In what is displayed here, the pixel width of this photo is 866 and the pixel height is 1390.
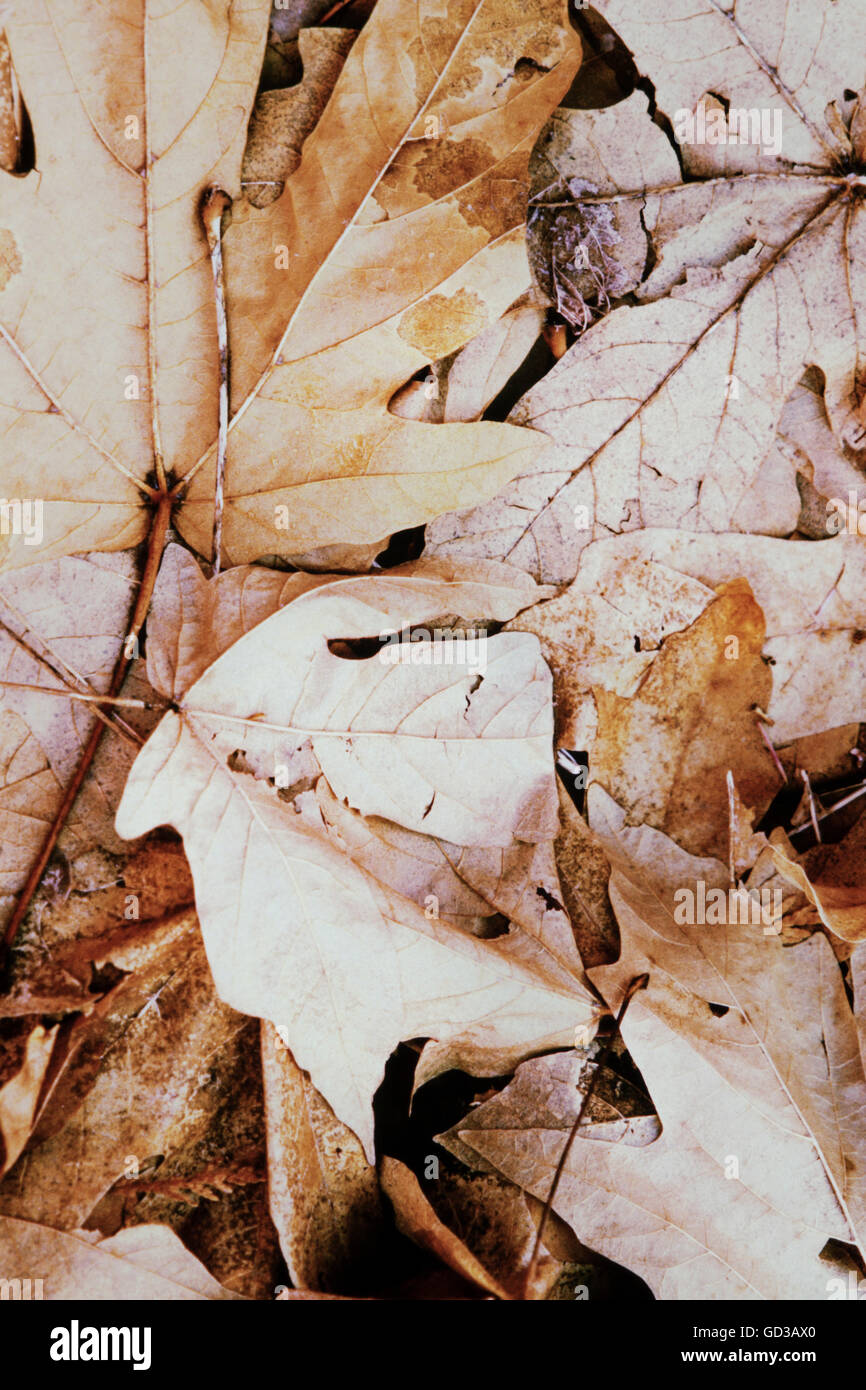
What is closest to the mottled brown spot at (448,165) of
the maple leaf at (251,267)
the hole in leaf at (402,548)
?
the maple leaf at (251,267)

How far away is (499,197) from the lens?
5.83 feet

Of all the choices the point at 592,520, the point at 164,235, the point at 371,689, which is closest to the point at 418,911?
the point at 371,689

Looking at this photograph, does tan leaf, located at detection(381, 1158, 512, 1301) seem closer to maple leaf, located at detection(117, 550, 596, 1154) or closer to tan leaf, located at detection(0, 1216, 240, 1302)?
maple leaf, located at detection(117, 550, 596, 1154)

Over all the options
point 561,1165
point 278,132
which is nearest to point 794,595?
point 561,1165

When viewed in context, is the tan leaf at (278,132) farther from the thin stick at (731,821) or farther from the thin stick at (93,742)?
the thin stick at (731,821)

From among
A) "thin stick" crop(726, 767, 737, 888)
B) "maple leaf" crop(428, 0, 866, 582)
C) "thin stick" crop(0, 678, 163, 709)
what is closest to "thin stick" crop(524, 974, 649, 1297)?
"thin stick" crop(726, 767, 737, 888)

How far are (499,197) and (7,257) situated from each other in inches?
37.0

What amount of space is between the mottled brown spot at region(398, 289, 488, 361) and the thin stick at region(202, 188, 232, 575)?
351 mm

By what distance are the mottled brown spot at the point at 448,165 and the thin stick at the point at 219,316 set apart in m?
0.38

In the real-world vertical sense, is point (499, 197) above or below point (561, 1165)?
above

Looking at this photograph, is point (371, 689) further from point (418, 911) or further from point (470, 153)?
point (470, 153)

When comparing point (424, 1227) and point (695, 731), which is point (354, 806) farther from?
point (424, 1227)

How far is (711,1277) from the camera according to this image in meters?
1.85
